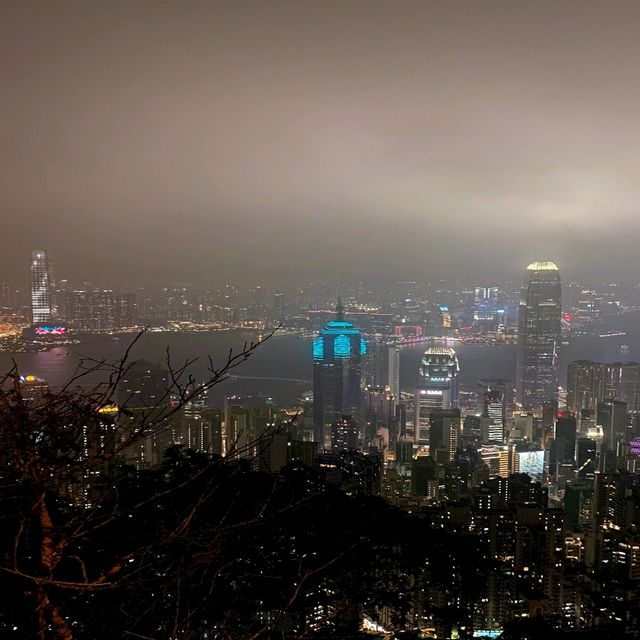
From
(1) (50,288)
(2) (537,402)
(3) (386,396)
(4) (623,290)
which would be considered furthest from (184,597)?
(2) (537,402)

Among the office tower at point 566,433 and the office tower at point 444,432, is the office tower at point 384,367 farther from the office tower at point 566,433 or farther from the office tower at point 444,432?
the office tower at point 566,433

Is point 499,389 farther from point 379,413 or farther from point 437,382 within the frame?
point 379,413

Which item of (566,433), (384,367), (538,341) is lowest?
(566,433)

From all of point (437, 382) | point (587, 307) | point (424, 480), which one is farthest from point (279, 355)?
point (587, 307)

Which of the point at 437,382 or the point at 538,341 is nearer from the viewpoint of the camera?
the point at 437,382

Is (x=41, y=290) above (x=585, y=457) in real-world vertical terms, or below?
above

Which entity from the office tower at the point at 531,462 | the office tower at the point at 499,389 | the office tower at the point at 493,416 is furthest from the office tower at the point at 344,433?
the office tower at the point at 499,389

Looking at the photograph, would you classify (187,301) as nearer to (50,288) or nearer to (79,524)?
(50,288)

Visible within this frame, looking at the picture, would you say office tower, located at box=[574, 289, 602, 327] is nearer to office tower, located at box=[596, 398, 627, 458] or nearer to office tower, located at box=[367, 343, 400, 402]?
office tower, located at box=[596, 398, 627, 458]
